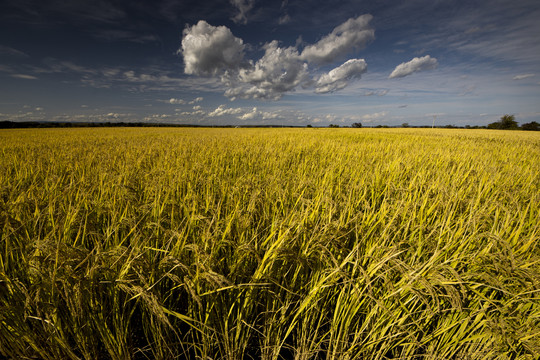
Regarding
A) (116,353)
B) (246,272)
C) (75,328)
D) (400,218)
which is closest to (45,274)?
(75,328)

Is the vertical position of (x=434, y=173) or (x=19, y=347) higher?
(x=434, y=173)

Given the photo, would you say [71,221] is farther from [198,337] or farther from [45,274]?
[198,337]

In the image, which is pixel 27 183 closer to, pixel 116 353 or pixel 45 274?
pixel 45 274

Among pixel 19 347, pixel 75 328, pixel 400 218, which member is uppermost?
pixel 400 218

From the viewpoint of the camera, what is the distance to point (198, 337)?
1170 millimetres

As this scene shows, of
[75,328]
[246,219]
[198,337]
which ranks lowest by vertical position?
[198,337]

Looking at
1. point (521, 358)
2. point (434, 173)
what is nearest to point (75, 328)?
point (521, 358)

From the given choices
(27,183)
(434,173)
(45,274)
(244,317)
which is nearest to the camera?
(45,274)

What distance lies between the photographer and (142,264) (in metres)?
1.02

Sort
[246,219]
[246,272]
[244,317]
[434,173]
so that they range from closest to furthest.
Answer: [244,317], [246,272], [246,219], [434,173]

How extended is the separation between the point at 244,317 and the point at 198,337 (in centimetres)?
31

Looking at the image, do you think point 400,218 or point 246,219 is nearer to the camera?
point 246,219

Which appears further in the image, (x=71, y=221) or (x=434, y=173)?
(x=434, y=173)

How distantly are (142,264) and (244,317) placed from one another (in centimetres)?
59
